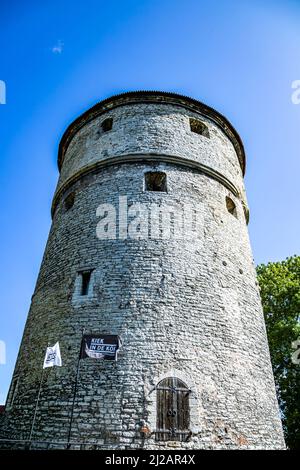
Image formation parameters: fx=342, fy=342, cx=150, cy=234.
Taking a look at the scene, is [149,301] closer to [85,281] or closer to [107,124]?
[85,281]

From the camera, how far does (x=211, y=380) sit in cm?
750

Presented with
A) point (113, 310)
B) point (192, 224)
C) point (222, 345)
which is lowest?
point (222, 345)

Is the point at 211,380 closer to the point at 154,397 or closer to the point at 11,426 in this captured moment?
the point at 154,397

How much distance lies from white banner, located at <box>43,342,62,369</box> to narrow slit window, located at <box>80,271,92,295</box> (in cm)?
144

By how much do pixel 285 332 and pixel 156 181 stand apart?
9768 mm

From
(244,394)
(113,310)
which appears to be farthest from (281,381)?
(113,310)

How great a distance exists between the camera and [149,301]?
812 centimetres

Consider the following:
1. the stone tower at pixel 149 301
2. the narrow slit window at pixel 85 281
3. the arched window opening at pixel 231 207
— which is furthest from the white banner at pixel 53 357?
the arched window opening at pixel 231 207

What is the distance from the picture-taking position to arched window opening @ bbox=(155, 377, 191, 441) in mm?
6719

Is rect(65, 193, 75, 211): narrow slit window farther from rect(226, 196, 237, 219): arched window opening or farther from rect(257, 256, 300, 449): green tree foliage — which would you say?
rect(257, 256, 300, 449): green tree foliage

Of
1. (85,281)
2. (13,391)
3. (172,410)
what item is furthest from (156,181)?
(13,391)

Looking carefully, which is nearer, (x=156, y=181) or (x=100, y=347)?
(x=100, y=347)

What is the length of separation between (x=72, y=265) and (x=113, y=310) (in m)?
2.03

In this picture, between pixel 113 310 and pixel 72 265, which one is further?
pixel 72 265
